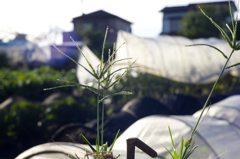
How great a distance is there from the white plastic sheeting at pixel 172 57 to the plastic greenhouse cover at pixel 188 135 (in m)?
4.77

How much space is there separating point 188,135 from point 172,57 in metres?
5.79

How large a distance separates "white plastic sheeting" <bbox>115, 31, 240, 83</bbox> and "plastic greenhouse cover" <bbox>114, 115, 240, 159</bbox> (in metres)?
4.77

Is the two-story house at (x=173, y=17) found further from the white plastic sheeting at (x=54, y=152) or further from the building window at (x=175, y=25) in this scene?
the white plastic sheeting at (x=54, y=152)

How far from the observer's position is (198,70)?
25.9ft

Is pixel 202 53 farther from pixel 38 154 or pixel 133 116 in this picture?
pixel 38 154

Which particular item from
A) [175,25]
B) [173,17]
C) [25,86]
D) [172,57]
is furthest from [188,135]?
[173,17]

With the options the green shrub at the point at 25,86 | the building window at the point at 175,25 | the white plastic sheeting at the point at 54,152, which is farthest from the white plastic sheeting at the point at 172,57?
the building window at the point at 175,25

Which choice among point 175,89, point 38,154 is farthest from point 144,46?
point 38,154

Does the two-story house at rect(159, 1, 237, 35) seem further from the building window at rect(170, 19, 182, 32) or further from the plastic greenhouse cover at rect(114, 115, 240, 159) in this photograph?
the plastic greenhouse cover at rect(114, 115, 240, 159)

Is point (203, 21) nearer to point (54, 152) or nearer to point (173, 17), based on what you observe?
point (173, 17)

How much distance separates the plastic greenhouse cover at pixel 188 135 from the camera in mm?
1712

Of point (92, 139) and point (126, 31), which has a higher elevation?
point (126, 31)

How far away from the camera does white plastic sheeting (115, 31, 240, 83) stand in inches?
275

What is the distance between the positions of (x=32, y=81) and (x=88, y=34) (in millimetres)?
10024
